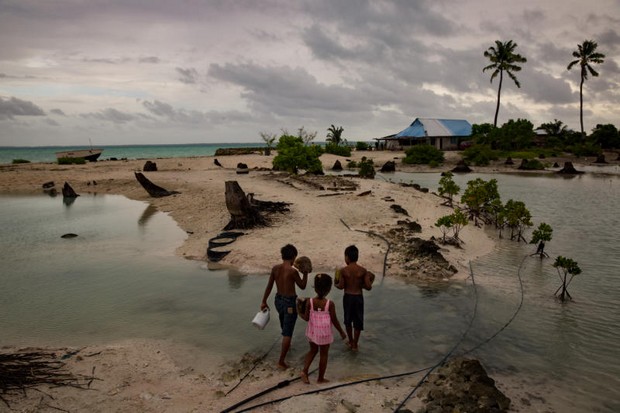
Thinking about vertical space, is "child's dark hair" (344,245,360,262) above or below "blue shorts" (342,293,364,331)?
above

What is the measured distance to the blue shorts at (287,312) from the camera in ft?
20.6

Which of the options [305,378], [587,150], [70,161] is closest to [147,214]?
[305,378]

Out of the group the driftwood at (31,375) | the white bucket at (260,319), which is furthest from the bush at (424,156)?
the driftwood at (31,375)

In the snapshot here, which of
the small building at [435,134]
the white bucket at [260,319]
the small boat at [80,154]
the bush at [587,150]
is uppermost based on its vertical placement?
the small building at [435,134]

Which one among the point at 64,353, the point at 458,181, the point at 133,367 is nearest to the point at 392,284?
the point at 133,367

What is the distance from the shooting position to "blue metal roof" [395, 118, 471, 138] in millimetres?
65125

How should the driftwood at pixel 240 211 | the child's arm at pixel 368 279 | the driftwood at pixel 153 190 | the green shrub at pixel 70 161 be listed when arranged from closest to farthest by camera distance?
1. the child's arm at pixel 368 279
2. the driftwood at pixel 240 211
3. the driftwood at pixel 153 190
4. the green shrub at pixel 70 161

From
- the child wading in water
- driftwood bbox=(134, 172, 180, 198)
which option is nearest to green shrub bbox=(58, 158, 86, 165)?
driftwood bbox=(134, 172, 180, 198)

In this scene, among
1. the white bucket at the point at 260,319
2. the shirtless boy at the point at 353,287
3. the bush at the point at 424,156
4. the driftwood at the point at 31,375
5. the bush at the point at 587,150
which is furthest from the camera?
the bush at the point at 587,150

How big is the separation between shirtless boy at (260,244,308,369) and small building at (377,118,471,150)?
203ft

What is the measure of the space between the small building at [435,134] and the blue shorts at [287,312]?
62.0 m

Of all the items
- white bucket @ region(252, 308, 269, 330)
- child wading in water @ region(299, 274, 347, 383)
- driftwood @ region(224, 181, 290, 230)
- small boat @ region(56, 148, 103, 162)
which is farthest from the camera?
small boat @ region(56, 148, 103, 162)

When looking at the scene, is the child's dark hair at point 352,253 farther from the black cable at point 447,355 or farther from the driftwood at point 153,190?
the driftwood at point 153,190

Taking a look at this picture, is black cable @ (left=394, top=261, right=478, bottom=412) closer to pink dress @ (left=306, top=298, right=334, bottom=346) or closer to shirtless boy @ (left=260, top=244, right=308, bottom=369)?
pink dress @ (left=306, top=298, right=334, bottom=346)
